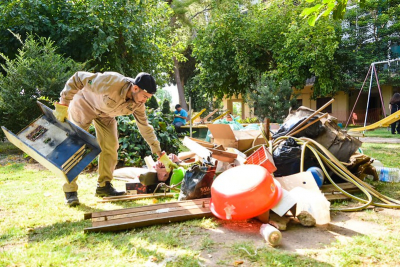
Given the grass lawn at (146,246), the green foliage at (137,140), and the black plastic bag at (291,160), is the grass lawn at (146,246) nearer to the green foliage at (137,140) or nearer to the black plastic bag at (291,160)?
the black plastic bag at (291,160)

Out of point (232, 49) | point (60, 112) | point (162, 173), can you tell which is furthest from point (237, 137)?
point (232, 49)

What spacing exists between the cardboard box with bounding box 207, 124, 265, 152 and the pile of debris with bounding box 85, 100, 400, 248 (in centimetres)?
2

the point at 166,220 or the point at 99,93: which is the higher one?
the point at 99,93

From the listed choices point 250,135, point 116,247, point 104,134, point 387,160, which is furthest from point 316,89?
point 116,247

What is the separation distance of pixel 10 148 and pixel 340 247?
9950 mm

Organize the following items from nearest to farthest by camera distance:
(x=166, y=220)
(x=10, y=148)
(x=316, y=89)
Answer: (x=166, y=220) < (x=10, y=148) < (x=316, y=89)

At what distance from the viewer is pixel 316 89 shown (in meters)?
20.4

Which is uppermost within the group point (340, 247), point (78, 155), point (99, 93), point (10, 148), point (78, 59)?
point (78, 59)

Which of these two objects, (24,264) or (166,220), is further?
(166,220)

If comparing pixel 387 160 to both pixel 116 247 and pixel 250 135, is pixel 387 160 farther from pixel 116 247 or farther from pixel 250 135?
pixel 116 247

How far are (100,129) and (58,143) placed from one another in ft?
2.08

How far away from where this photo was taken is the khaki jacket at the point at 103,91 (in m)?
3.61

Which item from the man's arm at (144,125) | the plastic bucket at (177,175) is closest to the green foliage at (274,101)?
the plastic bucket at (177,175)

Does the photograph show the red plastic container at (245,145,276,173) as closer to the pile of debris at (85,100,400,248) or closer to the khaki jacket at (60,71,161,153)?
the pile of debris at (85,100,400,248)
